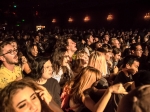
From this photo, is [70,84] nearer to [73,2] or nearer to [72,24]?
[73,2]

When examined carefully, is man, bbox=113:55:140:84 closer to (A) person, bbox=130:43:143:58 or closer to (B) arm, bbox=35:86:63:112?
(B) arm, bbox=35:86:63:112

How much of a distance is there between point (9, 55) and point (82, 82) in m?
1.26

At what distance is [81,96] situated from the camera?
8.69 feet

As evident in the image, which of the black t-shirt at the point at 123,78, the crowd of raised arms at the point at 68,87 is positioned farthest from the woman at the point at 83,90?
the black t-shirt at the point at 123,78

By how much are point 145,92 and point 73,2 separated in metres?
23.0

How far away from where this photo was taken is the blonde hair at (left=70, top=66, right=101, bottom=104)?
2.69 metres

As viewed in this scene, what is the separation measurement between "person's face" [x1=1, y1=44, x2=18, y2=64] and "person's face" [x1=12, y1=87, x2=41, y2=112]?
1706mm

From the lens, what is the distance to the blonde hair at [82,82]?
106 inches

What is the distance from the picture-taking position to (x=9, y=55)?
11.0 feet

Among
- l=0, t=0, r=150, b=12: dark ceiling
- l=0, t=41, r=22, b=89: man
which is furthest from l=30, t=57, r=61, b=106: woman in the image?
l=0, t=0, r=150, b=12: dark ceiling

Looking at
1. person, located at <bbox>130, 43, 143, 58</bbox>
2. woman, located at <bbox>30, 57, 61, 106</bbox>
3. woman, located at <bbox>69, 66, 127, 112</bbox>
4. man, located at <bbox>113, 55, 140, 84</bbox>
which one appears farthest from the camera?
person, located at <bbox>130, 43, 143, 58</bbox>

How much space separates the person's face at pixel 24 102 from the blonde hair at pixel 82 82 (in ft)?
3.36

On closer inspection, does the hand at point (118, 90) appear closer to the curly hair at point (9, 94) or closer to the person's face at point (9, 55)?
the curly hair at point (9, 94)

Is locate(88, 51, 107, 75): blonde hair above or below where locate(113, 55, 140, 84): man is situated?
above
